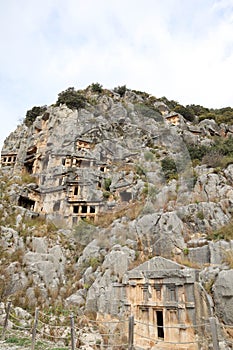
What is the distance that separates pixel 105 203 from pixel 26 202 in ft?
26.5

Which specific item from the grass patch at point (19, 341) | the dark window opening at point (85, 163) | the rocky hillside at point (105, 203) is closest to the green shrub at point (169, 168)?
the rocky hillside at point (105, 203)

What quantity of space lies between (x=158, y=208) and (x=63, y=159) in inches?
575

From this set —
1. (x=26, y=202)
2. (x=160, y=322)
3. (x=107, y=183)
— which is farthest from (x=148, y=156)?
(x=160, y=322)

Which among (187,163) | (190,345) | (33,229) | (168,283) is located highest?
(187,163)

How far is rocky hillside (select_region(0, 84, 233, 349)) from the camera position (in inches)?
561

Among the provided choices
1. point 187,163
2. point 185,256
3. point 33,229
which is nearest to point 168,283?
point 185,256

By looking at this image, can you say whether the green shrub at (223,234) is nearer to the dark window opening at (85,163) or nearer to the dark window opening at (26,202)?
the dark window opening at (85,163)

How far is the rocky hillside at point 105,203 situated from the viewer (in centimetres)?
1425

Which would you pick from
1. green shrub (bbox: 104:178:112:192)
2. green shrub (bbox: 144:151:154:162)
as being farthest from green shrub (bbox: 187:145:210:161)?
green shrub (bbox: 104:178:112:192)

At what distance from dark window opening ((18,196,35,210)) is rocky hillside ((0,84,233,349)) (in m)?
0.11

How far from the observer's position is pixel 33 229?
773 inches

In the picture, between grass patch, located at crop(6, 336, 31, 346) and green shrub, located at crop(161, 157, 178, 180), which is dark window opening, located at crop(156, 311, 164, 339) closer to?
grass patch, located at crop(6, 336, 31, 346)

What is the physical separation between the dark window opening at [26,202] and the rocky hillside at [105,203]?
0.36ft

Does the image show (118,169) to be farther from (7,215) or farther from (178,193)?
(7,215)
